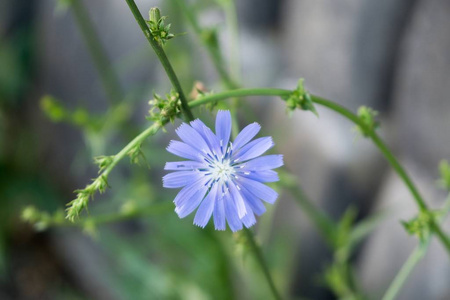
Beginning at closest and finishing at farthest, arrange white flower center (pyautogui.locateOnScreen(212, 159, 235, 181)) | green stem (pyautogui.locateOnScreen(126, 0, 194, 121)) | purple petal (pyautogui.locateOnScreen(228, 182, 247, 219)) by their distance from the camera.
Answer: green stem (pyautogui.locateOnScreen(126, 0, 194, 121)) < purple petal (pyautogui.locateOnScreen(228, 182, 247, 219)) < white flower center (pyautogui.locateOnScreen(212, 159, 235, 181))

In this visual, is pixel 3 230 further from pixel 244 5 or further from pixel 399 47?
pixel 399 47

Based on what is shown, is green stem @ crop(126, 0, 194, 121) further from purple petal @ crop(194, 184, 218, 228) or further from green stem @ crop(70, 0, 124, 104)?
green stem @ crop(70, 0, 124, 104)

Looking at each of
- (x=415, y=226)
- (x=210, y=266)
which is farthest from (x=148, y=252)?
(x=415, y=226)

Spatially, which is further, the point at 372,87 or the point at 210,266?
the point at 210,266

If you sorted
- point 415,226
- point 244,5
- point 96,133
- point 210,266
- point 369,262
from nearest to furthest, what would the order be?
1. point 415,226
2. point 96,133
3. point 369,262
4. point 210,266
5. point 244,5

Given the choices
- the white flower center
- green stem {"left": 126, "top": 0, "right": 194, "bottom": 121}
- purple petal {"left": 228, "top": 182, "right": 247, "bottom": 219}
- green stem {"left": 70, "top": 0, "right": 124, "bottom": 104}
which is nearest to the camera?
green stem {"left": 126, "top": 0, "right": 194, "bottom": 121}

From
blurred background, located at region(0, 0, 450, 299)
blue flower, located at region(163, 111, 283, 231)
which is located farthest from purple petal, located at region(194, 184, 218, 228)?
blurred background, located at region(0, 0, 450, 299)
